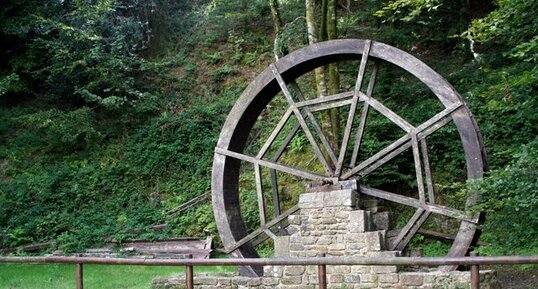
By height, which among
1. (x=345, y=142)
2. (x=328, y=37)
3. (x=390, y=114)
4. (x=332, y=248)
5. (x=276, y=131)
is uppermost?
(x=328, y=37)

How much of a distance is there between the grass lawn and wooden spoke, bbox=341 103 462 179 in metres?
3.53

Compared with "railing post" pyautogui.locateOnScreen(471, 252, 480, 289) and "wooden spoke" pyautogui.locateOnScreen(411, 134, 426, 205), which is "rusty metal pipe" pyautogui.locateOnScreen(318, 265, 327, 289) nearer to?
"railing post" pyautogui.locateOnScreen(471, 252, 480, 289)

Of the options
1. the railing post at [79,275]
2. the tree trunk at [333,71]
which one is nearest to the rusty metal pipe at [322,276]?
the railing post at [79,275]

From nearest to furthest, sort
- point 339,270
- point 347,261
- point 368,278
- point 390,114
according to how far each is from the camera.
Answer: point 347,261
point 368,278
point 339,270
point 390,114

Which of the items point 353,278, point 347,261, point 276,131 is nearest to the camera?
point 347,261

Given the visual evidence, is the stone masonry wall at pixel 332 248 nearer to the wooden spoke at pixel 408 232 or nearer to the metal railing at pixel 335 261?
the wooden spoke at pixel 408 232

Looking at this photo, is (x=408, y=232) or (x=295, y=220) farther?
(x=295, y=220)

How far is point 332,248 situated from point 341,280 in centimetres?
43

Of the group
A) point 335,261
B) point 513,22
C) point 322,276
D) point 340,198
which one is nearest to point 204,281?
point 340,198

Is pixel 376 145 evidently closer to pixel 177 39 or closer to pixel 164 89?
pixel 164 89

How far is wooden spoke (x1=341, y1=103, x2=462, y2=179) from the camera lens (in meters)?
7.66

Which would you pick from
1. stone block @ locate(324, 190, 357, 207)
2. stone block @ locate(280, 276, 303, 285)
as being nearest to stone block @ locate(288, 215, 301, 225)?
stone block @ locate(324, 190, 357, 207)

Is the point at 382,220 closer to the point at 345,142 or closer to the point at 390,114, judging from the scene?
the point at 345,142

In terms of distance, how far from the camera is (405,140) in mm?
8062
